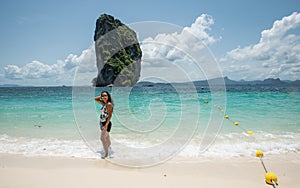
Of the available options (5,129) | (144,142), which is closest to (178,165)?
(144,142)

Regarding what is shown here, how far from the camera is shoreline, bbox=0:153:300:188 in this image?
11.2ft

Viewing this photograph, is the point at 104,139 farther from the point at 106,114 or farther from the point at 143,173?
the point at 143,173

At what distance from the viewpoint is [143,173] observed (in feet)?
12.5

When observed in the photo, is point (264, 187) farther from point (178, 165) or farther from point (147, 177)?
point (147, 177)

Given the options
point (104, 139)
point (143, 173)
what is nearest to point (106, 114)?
point (104, 139)

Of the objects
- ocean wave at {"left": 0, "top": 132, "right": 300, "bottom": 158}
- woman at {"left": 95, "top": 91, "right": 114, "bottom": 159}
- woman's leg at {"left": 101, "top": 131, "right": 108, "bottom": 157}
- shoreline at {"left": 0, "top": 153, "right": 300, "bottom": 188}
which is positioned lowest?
shoreline at {"left": 0, "top": 153, "right": 300, "bottom": 188}

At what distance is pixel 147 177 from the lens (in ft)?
11.9

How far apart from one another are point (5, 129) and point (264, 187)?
924 centimetres

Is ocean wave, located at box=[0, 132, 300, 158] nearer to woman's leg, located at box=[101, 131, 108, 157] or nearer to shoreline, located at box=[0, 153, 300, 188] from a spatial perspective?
woman's leg, located at box=[101, 131, 108, 157]

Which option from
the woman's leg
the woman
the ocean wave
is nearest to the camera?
the woman

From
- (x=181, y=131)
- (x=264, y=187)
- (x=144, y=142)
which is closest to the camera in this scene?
(x=264, y=187)

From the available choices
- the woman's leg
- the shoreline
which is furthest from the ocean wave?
the shoreline

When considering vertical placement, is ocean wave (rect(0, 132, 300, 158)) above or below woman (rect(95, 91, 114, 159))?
below

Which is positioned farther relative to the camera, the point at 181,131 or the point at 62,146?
the point at 181,131
